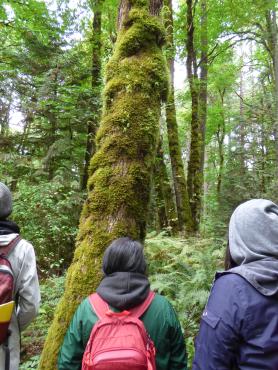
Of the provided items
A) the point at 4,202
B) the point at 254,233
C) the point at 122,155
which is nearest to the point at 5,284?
the point at 4,202

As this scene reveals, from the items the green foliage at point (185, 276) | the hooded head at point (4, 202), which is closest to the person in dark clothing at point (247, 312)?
the hooded head at point (4, 202)

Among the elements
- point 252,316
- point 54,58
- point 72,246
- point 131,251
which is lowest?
point 72,246

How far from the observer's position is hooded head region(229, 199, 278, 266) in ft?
7.09

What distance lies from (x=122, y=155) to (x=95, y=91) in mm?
7730

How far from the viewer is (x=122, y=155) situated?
148 inches

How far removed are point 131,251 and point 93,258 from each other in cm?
116

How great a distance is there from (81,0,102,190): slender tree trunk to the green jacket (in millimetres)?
8535

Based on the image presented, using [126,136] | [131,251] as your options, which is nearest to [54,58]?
[126,136]

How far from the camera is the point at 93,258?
347 cm

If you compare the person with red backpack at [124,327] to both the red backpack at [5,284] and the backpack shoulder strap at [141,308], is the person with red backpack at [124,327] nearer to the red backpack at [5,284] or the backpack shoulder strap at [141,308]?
the backpack shoulder strap at [141,308]

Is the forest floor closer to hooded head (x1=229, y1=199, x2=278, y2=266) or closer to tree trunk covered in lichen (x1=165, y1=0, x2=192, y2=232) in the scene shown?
hooded head (x1=229, y1=199, x2=278, y2=266)

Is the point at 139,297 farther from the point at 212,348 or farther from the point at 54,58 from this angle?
Answer: the point at 54,58

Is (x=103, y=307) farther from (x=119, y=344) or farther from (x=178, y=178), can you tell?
(x=178, y=178)

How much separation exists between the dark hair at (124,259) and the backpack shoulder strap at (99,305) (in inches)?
7.1
